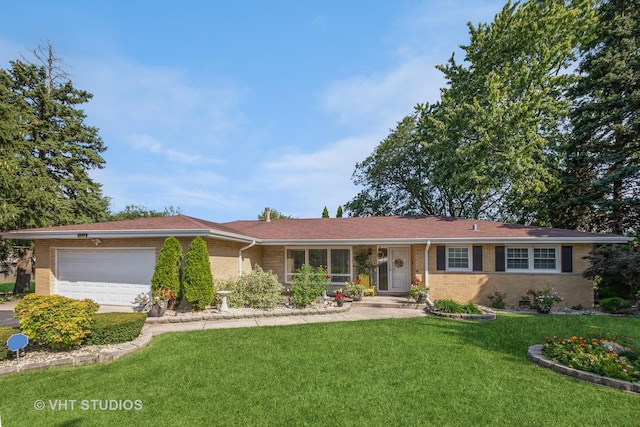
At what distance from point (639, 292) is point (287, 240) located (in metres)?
13.0

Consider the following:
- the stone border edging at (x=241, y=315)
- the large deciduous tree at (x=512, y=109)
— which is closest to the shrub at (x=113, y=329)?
the stone border edging at (x=241, y=315)

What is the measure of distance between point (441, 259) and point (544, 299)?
11.9ft

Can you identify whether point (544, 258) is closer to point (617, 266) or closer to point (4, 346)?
point (617, 266)

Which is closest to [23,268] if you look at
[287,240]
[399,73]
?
[287,240]

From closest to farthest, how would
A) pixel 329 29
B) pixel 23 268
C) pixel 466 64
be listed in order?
1. pixel 329 29
2. pixel 23 268
3. pixel 466 64

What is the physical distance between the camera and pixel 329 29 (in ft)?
34.1

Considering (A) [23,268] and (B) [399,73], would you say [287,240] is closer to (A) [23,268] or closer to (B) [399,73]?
(B) [399,73]

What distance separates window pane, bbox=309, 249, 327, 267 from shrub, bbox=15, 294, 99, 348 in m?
9.21

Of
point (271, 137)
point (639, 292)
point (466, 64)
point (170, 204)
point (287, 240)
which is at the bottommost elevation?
point (639, 292)

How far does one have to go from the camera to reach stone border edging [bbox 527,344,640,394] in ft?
15.8

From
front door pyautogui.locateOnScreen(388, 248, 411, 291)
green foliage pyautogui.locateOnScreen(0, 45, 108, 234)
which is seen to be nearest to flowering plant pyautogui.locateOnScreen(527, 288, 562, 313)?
front door pyautogui.locateOnScreen(388, 248, 411, 291)

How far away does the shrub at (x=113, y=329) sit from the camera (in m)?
6.76

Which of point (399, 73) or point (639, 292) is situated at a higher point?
point (399, 73)

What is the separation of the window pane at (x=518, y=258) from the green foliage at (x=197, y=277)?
11.2 meters
